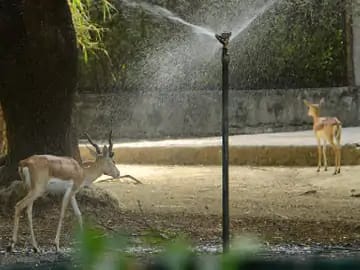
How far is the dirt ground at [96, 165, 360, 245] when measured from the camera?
474cm

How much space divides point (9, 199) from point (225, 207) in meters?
1.53

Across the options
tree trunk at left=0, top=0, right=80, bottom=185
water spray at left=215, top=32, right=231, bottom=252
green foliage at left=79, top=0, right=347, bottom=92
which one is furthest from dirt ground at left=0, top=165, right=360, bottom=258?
green foliage at left=79, top=0, right=347, bottom=92

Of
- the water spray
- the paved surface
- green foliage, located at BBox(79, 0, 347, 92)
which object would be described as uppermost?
green foliage, located at BBox(79, 0, 347, 92)

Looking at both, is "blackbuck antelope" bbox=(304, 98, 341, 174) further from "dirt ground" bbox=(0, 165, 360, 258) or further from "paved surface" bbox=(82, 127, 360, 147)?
"paved surface" bbox=(82, 127, 360, 147)

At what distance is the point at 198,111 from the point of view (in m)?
11.0

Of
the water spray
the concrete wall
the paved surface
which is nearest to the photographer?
the water spray

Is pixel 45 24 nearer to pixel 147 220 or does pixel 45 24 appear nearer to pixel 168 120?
pixel 147 220

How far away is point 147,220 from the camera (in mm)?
5016

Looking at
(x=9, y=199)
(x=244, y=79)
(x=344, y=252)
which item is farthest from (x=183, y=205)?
(x=244, y=79)

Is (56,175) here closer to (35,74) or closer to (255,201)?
(35,74)

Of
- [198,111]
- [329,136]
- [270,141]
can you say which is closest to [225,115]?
[329,136]

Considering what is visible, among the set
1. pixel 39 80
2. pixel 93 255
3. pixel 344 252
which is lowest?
pixel 344 252

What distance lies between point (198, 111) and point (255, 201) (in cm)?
505

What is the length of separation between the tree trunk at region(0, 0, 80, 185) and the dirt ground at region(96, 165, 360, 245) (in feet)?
2.26
